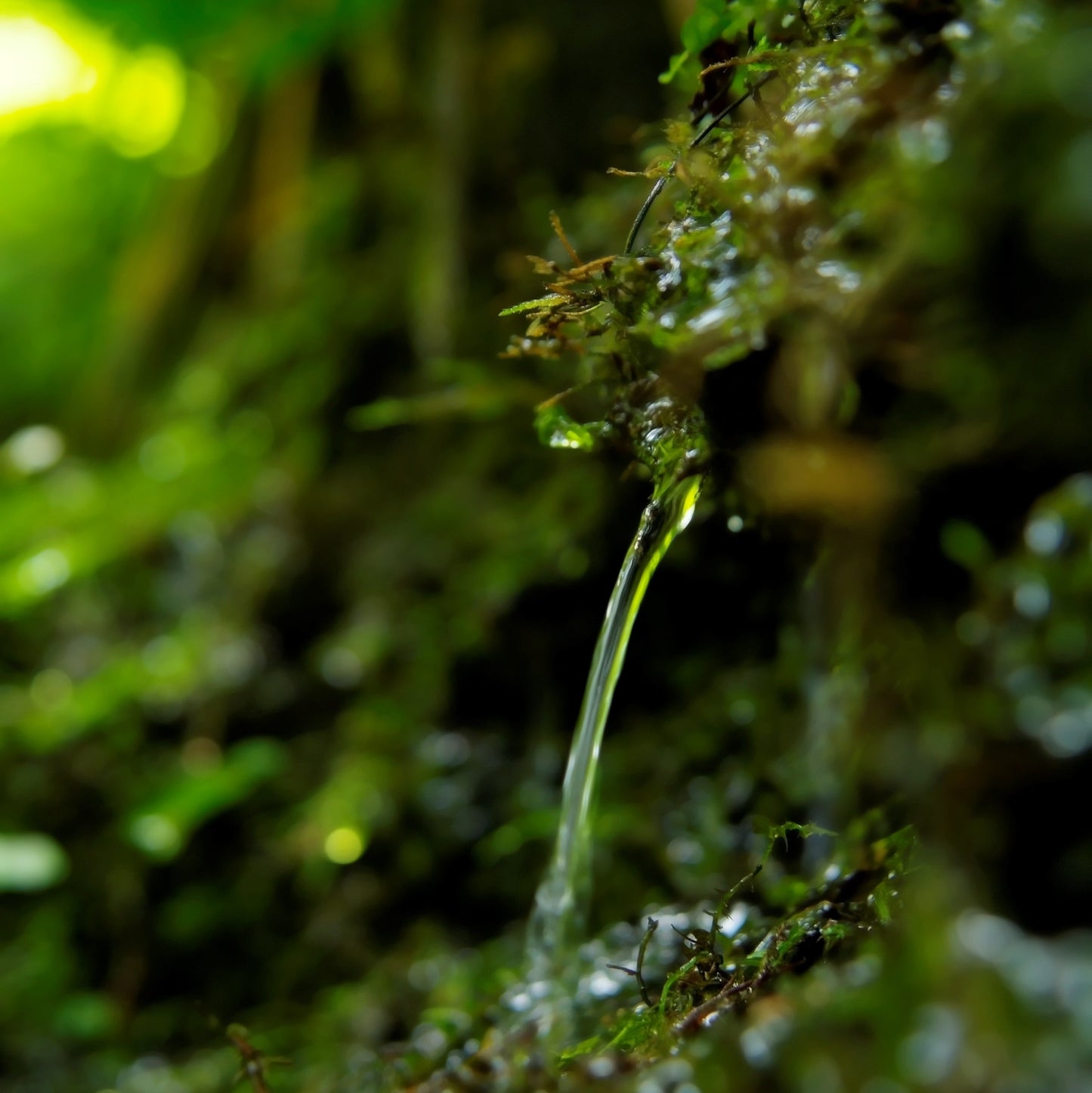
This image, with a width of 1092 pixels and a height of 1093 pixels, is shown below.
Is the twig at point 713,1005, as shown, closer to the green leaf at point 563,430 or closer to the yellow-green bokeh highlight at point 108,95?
the green leaf at point 563,430

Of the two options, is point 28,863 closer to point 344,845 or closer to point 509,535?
→ point 344,845

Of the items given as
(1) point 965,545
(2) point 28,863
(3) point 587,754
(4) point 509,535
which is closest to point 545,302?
(3) point 587,754

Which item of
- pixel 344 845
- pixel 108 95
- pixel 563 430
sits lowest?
pixel 563 430

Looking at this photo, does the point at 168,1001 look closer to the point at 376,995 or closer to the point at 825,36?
the point at 376,995

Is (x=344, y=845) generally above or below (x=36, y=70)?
below

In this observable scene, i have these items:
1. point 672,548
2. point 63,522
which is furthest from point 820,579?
point 63,522

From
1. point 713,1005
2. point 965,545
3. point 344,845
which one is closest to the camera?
point 713,1005

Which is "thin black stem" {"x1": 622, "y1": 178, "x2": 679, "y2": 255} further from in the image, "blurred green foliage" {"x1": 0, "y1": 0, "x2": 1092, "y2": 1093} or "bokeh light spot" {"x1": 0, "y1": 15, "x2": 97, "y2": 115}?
"bokeh light spot" {"x1": 0, "y1": 15, "x2": 97, "y2": 115}

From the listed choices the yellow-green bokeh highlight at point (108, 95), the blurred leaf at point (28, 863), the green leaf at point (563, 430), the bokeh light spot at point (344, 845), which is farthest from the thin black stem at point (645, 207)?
the yellow-green bokeh highlight at point (108, 95)
